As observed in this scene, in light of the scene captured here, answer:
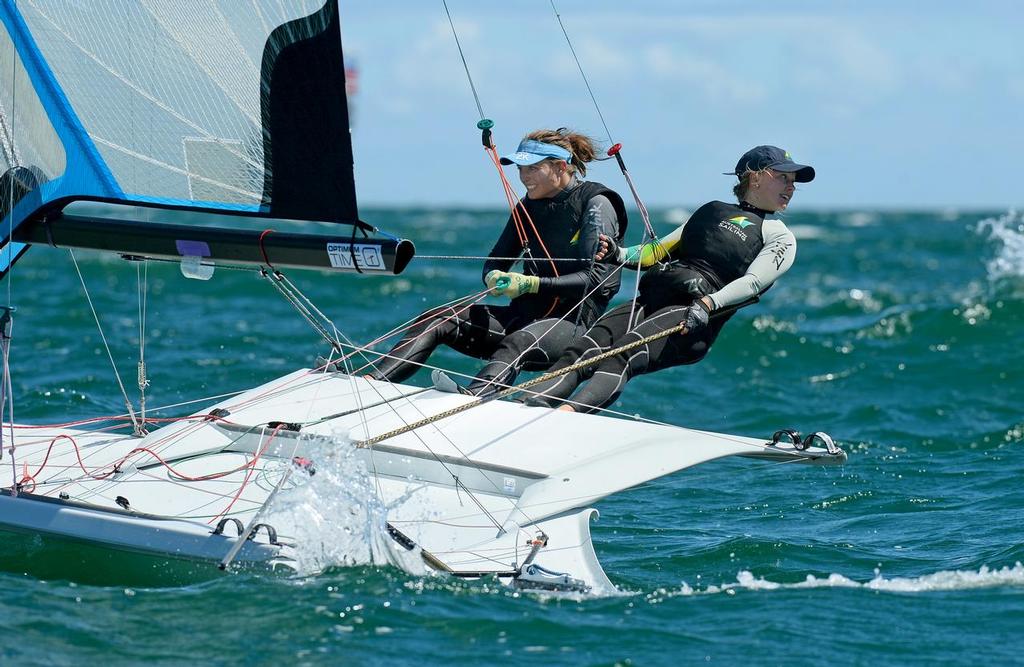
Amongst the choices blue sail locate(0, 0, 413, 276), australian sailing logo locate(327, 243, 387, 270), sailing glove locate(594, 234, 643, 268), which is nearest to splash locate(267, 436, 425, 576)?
australian sailing logo locate(327, 243, 387, 270)

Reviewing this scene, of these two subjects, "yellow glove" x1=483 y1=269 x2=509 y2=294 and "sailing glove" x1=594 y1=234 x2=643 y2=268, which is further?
"sailing glove" x1=594 y1=234 x2=643 y2=268

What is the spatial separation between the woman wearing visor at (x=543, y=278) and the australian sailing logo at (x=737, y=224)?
0.43 m

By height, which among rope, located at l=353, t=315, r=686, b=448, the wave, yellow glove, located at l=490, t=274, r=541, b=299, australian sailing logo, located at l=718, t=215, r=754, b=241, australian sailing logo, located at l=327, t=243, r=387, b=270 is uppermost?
australian sailing logo, located at l=718, t=215, r=754, b=241

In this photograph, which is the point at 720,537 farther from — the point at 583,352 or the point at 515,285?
the point at 515,285

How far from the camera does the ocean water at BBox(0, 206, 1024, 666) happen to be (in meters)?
3.84

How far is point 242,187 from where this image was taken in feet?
15.0

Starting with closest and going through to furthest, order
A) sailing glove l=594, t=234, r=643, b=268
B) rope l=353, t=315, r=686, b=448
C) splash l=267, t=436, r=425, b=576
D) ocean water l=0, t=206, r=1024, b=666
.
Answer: ocean water l=0, t=206, r=1024, b=666 → splash l=267, t=436, r=425, b=576 → rope l=353, t=315, r=686, b=448 → sailing glove l=594, t=234, r=643, b=268

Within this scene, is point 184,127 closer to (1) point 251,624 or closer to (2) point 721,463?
(1) point 251,624

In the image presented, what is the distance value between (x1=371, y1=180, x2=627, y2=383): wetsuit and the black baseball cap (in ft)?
1.91

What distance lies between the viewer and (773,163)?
5609 millimetres

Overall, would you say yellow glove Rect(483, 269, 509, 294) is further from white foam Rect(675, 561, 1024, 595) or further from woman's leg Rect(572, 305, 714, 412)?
white foam Rect(675, 561, 1024, 595)

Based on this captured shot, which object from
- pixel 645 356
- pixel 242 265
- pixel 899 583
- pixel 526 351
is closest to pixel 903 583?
pixel 899 583

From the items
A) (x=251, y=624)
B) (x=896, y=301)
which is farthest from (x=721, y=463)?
(x=896, y=301)

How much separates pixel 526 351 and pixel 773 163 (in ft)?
4.45
